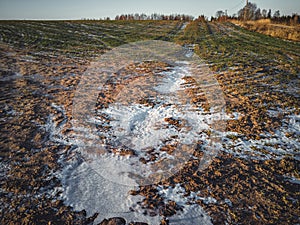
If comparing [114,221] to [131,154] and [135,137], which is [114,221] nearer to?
[131,154]

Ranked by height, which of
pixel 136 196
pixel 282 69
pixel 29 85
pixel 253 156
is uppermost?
pixel 282 69

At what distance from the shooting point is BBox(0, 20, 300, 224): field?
2.87m

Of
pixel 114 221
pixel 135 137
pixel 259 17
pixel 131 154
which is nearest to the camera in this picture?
pixel 114 221

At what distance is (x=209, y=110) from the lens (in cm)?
532

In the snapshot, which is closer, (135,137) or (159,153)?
(159,153)

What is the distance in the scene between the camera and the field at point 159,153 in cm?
287

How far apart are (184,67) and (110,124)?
508cm

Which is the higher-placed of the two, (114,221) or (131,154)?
(131,154)

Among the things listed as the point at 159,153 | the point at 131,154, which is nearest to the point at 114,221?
the point at 131,154

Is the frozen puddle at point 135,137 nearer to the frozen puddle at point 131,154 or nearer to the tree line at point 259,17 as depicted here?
the frozen puddle at point 131,154

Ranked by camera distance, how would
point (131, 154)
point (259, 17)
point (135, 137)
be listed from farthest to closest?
point (259, 17), point (135, 137), point (131, 154)

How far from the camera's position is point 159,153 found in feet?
13.1

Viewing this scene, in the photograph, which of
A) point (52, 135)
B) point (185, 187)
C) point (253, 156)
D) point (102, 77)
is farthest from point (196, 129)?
point (102, 77)

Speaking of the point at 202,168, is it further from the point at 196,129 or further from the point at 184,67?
the point at 184,67
